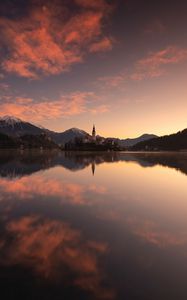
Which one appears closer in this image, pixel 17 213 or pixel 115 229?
pixel 115 229

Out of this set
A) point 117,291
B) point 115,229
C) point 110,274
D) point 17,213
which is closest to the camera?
point 117,291

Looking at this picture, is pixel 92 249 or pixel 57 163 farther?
pixel 57 163

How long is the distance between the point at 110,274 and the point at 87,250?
2.55 m

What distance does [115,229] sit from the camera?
15.8 metres

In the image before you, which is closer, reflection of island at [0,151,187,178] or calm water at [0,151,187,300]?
calm water at [0,151,187,300]

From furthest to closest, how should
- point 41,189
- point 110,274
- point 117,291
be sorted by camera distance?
point 41,189
point 110,274
point 117,291

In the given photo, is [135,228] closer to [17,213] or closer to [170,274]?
[170,274]

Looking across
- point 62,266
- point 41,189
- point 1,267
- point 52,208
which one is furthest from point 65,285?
point 41,189

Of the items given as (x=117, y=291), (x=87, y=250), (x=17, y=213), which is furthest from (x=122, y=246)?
(x=17, y=213)

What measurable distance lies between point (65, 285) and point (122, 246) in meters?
4.60

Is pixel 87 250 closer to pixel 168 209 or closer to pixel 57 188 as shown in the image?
pixel 168 209

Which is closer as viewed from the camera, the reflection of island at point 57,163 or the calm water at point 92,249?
the calm water at point 92,249

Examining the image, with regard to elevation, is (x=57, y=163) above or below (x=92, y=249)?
above

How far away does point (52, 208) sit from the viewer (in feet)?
69.1
